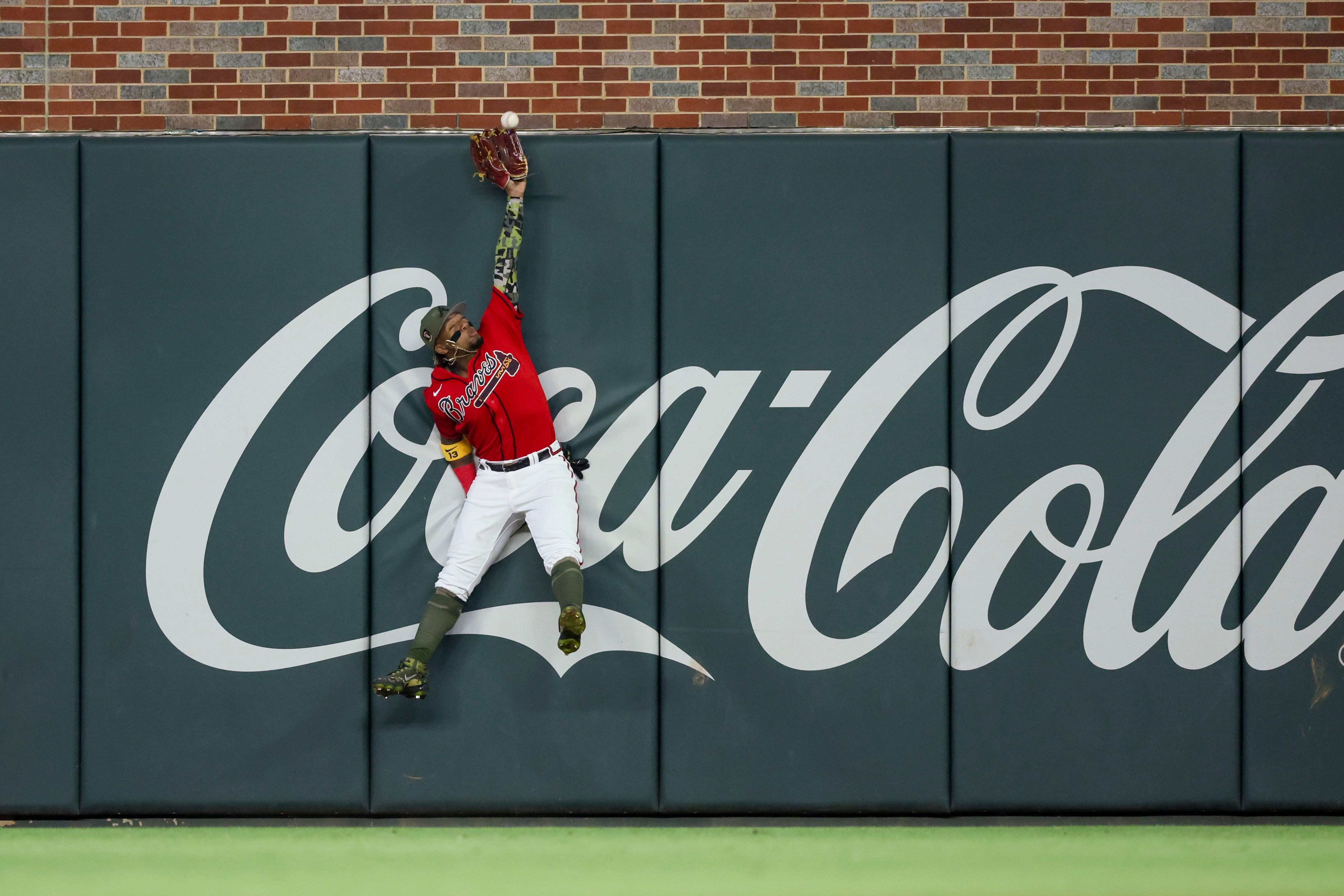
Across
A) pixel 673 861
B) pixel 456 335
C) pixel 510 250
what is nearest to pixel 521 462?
pixel 456 335

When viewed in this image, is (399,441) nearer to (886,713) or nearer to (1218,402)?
(886,713)

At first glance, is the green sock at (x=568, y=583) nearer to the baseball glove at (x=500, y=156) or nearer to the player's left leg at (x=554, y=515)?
the player's left leg at (x=554, y=515)

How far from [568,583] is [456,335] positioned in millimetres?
1022

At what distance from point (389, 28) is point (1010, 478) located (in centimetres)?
311

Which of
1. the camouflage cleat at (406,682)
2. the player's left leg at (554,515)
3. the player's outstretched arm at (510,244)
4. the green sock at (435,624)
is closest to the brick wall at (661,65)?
the player's outstretched arm at (510,244)

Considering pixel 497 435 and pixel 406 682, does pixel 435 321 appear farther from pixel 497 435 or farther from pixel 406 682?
pixel 406 682

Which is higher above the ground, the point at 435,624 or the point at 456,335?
the point at 456,335

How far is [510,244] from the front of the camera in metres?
3.56

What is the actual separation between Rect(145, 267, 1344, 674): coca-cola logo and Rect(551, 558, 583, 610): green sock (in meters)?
0.21

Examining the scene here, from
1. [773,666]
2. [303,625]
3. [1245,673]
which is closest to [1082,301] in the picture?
[1245,673]

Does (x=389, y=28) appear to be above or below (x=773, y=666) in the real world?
above

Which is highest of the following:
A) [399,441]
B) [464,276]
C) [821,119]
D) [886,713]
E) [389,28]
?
[389,28]

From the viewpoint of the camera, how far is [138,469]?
12.0 feet

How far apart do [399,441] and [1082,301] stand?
2.76 m
